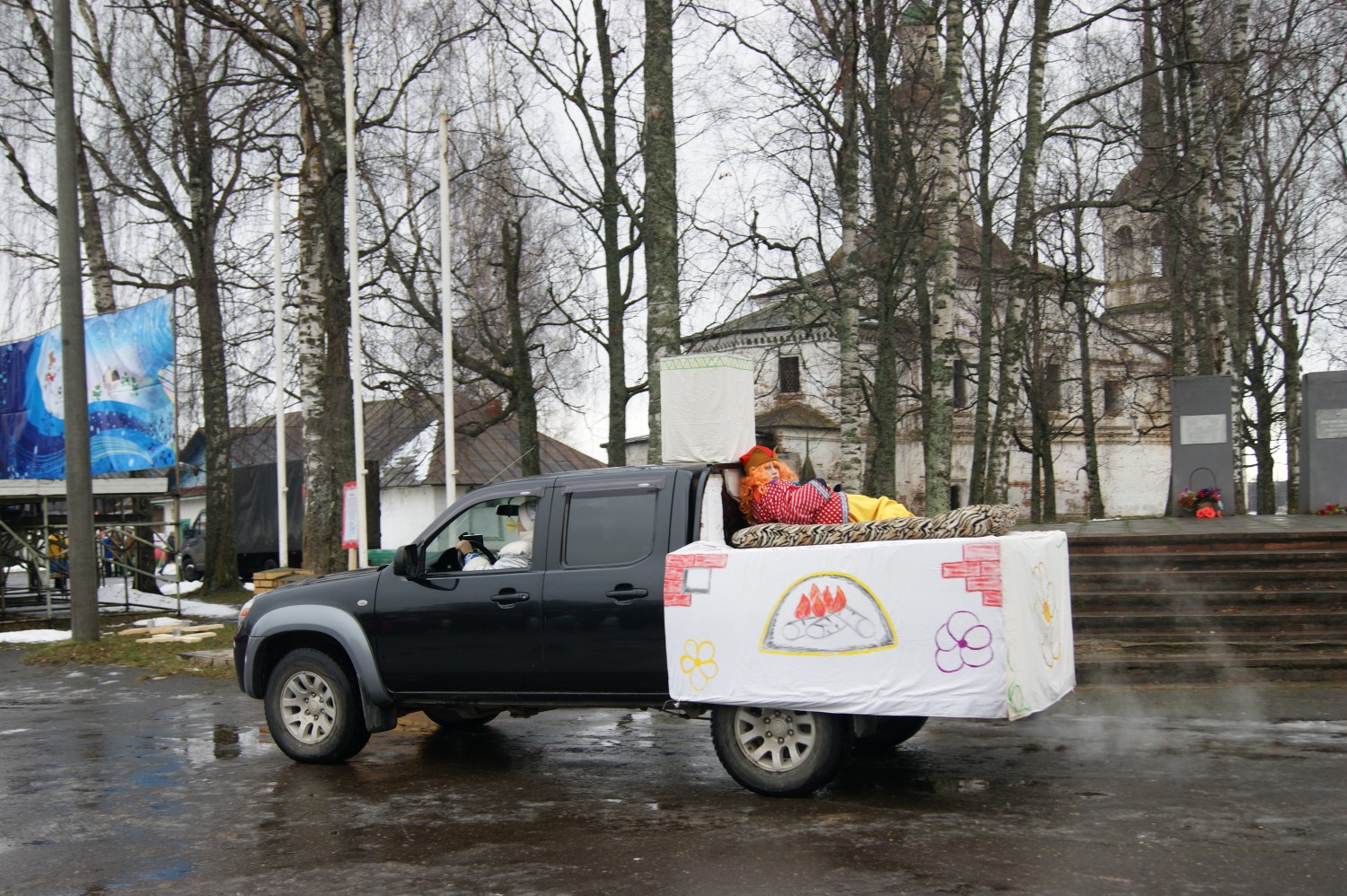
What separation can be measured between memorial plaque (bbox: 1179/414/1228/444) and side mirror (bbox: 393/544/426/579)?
1518cm

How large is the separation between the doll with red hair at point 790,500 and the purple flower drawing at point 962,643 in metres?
0.87

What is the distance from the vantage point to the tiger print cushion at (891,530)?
6551mm

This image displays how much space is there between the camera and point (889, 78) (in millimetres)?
23031

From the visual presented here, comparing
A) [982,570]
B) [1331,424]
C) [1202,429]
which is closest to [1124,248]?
[1202,429]

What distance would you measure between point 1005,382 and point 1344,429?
301 inches

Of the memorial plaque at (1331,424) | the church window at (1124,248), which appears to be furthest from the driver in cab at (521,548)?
the church window at (1124,248)

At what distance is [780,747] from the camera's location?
22.7ft

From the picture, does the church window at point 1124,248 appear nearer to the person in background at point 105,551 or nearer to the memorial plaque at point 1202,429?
the memorial plaque at point 1202,429

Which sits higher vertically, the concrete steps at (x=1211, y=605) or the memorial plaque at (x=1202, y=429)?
the memorial plaque at (x=1202, y=429)

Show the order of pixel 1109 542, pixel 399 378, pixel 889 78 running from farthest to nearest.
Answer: pixel 399 378, pixel 889 78, pixel 1109 542

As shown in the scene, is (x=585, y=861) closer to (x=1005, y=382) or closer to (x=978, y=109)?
(x=1005, y=382)

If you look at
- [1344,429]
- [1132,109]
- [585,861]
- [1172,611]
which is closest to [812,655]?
[585,861]

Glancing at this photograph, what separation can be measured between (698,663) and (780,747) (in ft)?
2.29

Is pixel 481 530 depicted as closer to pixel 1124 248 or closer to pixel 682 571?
pixel 682 571
